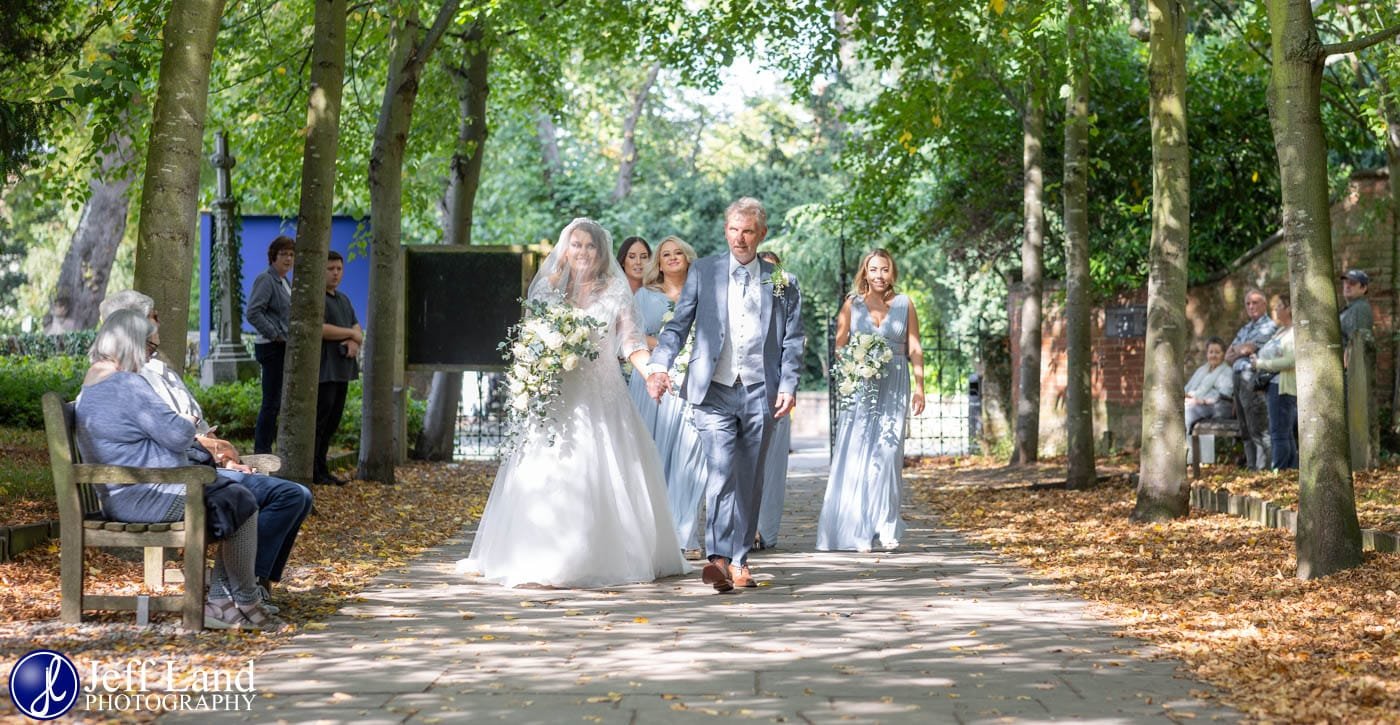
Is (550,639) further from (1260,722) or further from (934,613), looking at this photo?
(1260,722)

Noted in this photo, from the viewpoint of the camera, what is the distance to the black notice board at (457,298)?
17.8 meters

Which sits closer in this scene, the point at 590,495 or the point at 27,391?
the point at 590,495

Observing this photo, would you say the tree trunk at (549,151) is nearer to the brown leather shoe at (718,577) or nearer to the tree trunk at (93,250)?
the tree trunk at (93,250)

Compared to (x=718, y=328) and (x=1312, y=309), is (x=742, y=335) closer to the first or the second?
(x=718, y=328)

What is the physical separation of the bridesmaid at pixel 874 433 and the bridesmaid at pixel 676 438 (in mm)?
944

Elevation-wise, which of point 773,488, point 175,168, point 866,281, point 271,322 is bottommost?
point 773,488

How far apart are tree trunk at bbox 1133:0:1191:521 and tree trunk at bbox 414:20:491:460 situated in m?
9.09

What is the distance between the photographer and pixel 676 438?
37.2 feet

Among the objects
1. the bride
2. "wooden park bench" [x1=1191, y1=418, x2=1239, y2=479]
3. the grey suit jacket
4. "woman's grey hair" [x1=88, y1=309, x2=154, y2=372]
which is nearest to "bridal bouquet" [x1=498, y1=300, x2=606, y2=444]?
the bride

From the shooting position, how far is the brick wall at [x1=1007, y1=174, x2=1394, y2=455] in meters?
17.3

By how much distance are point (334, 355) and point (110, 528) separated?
25.4 ft

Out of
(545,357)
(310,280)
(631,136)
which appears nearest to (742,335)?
(545,357)

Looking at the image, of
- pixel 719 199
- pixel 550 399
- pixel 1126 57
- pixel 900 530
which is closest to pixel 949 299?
pixel 719 199

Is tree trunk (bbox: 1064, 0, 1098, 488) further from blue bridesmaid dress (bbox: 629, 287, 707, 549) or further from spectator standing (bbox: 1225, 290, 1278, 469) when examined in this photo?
blue bridesmaid dress (bbox: 629, 287, 707, 549)
